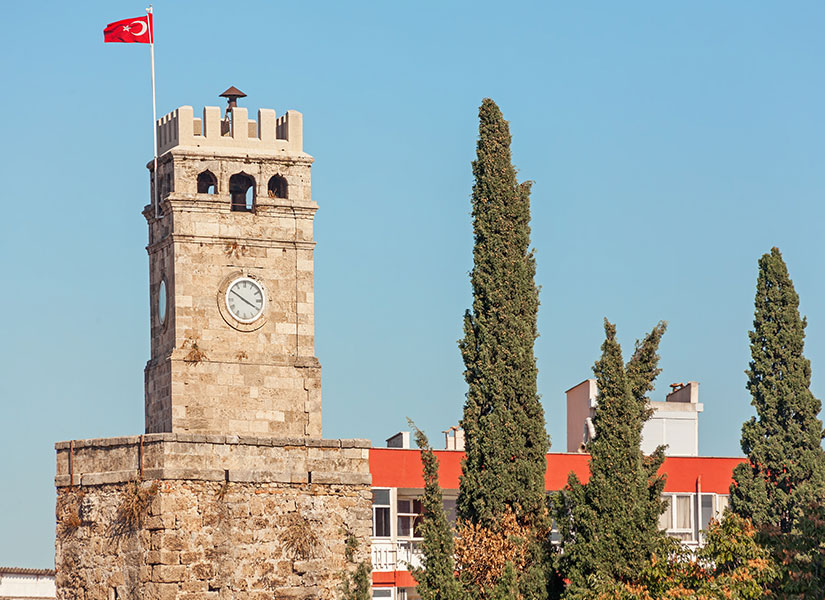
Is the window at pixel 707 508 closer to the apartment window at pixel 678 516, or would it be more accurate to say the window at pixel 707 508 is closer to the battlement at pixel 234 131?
the apartment window at pixel 678 516

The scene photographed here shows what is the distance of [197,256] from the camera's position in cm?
4541

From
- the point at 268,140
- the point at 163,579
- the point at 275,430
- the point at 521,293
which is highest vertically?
the point at 268,140

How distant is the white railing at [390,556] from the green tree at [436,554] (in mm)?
5127

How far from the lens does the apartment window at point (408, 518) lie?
4662 centimetres

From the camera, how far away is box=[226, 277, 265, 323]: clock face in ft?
149

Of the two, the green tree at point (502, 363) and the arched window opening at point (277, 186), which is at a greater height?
the arched window opening at point (277, 186)

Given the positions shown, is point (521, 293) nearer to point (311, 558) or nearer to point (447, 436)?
point (311, 558)

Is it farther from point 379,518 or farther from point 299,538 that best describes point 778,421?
point 299,538

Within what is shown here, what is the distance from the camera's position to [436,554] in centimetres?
3922

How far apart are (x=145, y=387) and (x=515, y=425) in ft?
32.9

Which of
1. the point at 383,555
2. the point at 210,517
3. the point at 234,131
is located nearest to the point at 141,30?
the point at 234,131

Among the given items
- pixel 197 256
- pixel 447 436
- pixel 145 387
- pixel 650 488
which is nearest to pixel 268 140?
pixel 197 256

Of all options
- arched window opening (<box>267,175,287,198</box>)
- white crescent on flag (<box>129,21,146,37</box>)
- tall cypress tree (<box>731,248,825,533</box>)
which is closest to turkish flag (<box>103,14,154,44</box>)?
white crescent on flag (<box>129,21,146,37</box>)

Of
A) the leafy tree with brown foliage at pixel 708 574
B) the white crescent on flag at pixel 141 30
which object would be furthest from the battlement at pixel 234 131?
the leafy tree with brown foliage at pixel 708 574
